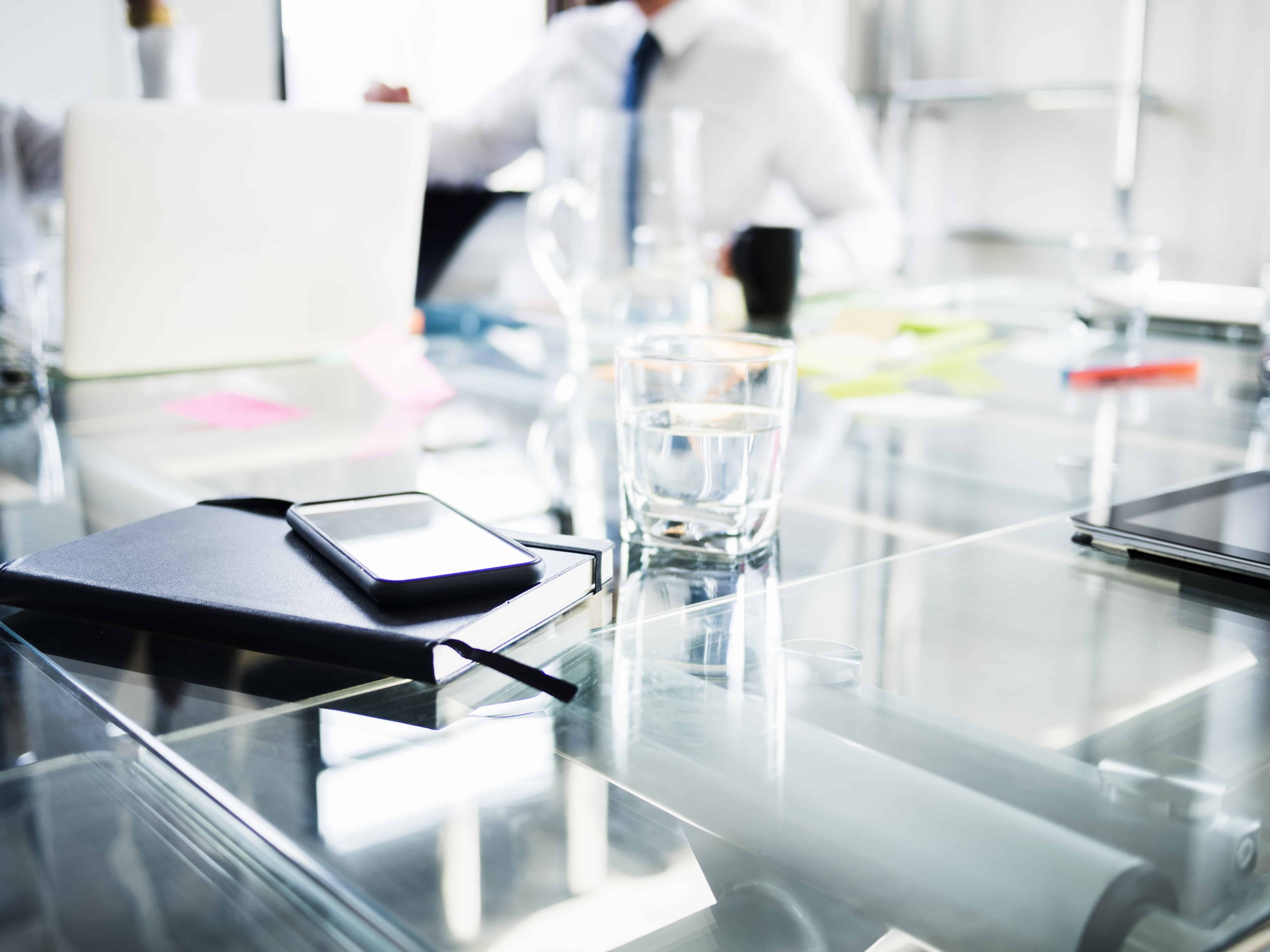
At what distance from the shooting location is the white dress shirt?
9.43ft

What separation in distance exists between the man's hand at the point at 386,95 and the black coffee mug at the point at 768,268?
1794 millimetres

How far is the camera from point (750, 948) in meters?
0.33

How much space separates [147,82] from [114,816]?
4.28ft

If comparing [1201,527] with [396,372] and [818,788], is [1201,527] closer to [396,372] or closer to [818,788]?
[818,788]

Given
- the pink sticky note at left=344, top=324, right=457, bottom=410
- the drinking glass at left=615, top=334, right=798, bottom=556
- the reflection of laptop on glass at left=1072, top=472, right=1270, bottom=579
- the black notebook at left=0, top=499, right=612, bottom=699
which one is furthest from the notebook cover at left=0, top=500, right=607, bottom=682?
the pink sticky note at left=344, top=324, right=457, bottom=410

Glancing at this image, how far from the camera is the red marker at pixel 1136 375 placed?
1107 millimetres

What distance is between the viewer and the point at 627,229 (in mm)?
1246

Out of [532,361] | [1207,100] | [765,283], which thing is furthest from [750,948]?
[1207,100]

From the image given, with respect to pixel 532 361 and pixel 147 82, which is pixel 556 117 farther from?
pixel 532 361

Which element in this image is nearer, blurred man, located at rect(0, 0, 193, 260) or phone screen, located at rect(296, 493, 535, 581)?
phone screen, located at rect(296, 493, 535, 581)

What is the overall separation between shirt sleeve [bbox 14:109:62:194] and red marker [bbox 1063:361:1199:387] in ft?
4.81

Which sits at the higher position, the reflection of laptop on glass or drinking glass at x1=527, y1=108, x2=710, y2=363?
drinking glass at x1=527, y1=108, x2=710, y2=363

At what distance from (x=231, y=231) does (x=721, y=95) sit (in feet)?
6.94

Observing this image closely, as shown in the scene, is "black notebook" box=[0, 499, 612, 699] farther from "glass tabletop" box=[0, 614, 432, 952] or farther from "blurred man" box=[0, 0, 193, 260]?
"blurred man" box=[0, 0, 193, 260]
